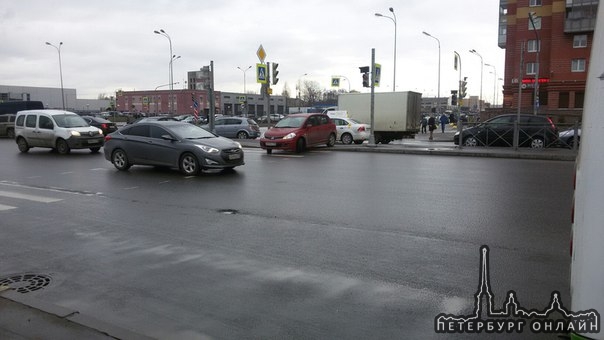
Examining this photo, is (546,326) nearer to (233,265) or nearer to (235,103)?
(233,265)

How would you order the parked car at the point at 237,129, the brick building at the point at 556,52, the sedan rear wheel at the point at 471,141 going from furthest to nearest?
the brick building at the point at 556,52, the parked car at the point at 237,129, the sedan rear wheel at the point at 471,141

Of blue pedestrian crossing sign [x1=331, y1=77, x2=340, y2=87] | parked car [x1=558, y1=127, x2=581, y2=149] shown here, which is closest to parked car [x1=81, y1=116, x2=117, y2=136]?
blue pedestrian crossing sign [x1=331, y1=77, x2=340, y2=87]

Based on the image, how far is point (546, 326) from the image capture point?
12.3 feet

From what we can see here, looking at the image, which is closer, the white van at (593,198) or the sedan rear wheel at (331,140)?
the white van at (593,198)

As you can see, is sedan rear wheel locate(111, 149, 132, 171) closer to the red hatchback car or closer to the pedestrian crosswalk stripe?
the pedestrian crosswalk stripe

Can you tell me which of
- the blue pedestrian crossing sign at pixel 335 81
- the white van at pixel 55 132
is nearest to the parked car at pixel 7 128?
the white van at pixel 55 132

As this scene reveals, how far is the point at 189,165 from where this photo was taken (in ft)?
42.4

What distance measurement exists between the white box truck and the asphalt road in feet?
48.0

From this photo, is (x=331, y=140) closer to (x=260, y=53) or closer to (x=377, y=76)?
(x=377, y=76)

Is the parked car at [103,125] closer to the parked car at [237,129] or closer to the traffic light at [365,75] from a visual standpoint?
the parked car at [237,129]

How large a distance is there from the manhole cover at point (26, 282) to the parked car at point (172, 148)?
25.2ft

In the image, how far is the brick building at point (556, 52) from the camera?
46.3m

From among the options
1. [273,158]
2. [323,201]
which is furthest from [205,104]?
[323,201]

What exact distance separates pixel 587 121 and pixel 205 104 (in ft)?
390
